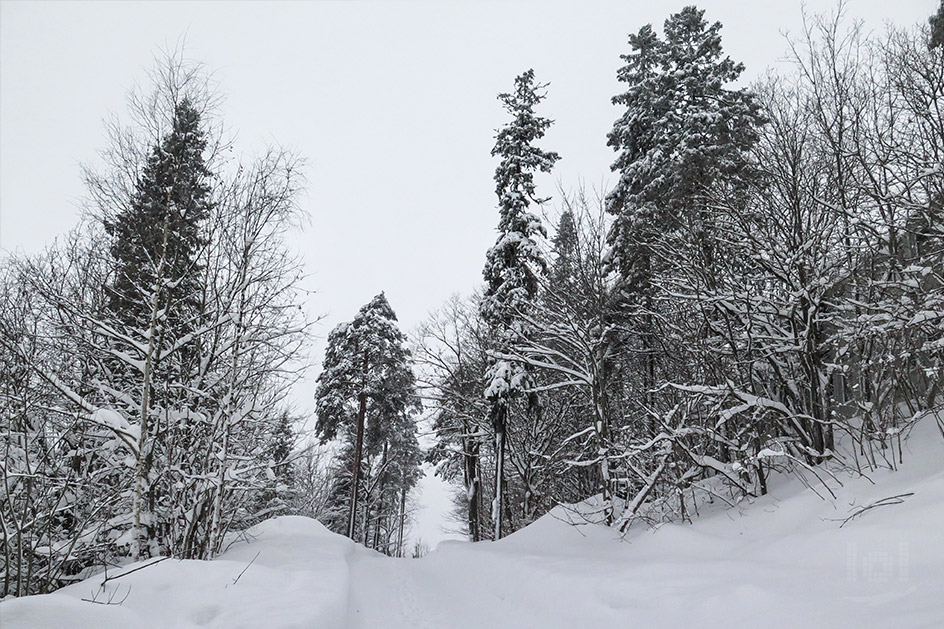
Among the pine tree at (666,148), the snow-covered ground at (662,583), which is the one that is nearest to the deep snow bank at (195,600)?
the snow-covered ground at (662,583)

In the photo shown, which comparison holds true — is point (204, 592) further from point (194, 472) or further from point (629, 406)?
point (629, 406)

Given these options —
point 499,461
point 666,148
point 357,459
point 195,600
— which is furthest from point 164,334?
point 357,459

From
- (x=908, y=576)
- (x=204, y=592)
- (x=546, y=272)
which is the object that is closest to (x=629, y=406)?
(x=546, y=272)

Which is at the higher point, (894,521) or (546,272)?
(546,272)

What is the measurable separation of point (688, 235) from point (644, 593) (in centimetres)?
709

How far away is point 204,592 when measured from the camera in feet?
18.2

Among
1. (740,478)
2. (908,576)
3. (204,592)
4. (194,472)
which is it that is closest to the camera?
(908,576)

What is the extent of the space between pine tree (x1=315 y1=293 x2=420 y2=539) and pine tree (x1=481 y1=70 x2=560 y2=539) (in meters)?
8.44

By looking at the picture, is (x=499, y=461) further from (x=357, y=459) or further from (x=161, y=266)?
(x=161, y=266)

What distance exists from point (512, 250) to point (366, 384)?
423 inches

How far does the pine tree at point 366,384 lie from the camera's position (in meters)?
23.6

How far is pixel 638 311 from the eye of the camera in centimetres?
1102

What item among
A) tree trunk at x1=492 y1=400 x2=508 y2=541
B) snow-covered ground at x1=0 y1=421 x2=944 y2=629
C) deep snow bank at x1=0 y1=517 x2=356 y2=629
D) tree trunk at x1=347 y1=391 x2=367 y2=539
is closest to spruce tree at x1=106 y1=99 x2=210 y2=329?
deep snow bank at x1=0 y1=517 x2=356 y2=629

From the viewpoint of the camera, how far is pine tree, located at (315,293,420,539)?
77.5 ft
